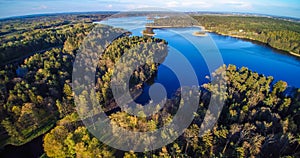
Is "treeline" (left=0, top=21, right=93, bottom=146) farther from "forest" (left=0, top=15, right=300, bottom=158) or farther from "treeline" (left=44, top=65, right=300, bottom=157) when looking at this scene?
"treeline" (left=44, top=65, right=300, bottom=157)

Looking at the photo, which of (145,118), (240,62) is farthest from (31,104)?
(240,62)

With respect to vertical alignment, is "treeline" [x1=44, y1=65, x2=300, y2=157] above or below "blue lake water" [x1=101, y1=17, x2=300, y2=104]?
below

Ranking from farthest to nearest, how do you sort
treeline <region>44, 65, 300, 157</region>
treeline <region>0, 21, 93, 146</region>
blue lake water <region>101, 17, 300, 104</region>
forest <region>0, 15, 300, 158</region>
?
1. blue lake water <region>101, 17, 300, 104</region>
2. treeline <region>0, 21, 93, 146</region>
3. forest <region>0, 15, 300, 158</region>
4. treeline <region>44, 65, 300, 157</region>

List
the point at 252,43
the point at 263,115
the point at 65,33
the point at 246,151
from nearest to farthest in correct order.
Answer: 1. the point at 246,151
2. the point at 263,115
3. the point at 65,33
4. the point at 252,43

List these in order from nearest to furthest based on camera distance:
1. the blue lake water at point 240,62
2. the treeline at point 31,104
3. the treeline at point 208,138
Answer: the treeline at point 208,138 < the treeline at point 31,104 < the blue lake water at point 240,62

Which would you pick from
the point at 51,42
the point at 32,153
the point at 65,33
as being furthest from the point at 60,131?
the point at 65,33

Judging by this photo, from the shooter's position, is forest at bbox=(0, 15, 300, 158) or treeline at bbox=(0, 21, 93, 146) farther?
treeline at bbox=(0, 21, 93, 146)

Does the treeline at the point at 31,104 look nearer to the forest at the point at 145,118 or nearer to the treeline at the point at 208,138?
the forest at the point at 145,118

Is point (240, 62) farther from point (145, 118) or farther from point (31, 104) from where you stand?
point (31, 104)

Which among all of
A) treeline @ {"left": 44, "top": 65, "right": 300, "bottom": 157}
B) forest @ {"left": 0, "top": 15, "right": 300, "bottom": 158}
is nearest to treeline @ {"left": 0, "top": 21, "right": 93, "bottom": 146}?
forest @ {"left": 0, "top": 15, "right": 300, "bottom": 158}

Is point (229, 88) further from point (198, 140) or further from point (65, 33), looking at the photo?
point (65, 33)

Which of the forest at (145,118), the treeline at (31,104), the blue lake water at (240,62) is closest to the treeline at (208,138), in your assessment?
the forest at (145,118)
